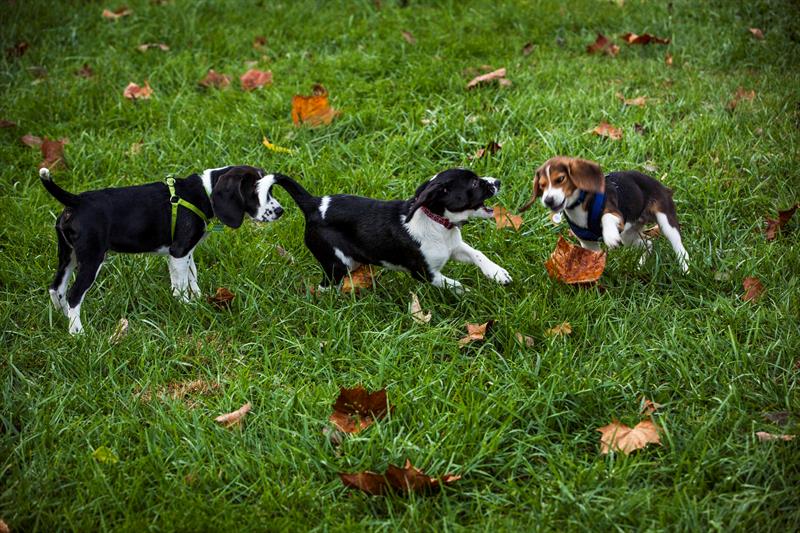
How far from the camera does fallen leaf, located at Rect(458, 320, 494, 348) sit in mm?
3908

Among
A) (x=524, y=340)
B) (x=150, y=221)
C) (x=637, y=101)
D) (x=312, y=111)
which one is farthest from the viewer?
(x=312, y=111)

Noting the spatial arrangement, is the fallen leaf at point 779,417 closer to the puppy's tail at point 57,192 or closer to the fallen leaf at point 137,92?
the puppy's tail at point 57,192

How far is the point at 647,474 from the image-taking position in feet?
10.0

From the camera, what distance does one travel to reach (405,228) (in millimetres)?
4293

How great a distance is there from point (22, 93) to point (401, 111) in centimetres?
319

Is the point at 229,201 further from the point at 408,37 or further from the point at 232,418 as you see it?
the point at 408,37

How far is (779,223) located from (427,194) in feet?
6.87


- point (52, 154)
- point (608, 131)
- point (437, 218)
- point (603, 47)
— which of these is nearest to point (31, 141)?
point (52, 154)

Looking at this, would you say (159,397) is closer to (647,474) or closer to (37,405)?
(37,405)

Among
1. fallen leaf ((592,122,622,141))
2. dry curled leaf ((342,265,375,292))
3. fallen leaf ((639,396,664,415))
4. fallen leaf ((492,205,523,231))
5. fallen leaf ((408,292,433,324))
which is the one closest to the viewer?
fallen leaf ((639,396,664,415))

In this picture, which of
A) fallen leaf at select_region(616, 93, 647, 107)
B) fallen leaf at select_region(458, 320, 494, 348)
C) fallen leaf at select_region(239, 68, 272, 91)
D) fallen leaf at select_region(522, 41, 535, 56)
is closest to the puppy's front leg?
fallen leaf at select_region(458, 320, 494, 348)

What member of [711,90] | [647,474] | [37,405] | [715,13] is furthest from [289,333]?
[715,13]

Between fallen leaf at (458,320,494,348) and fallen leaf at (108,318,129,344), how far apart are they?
1672 mm

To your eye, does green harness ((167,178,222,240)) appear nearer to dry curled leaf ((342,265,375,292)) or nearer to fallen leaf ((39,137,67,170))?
dry curled leaf ((342,265,375,292))
